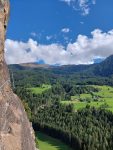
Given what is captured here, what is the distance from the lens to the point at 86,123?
198750 mm

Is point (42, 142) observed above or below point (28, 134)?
below

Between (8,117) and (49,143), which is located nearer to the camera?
(8,117)

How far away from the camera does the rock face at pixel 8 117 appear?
32156mm

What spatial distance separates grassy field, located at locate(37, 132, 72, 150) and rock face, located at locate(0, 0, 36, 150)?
4178 inches

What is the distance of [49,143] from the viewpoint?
154 meters

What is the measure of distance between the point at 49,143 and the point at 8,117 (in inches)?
4822

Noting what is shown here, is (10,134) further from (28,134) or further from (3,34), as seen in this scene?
(3,34)

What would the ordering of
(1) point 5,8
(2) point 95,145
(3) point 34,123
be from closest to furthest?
(1) point 5,8, (2) point 95,145, (3) point 34,123

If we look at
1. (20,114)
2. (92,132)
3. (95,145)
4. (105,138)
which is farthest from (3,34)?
(92,132)

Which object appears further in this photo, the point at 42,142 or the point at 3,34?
the point at 42,142

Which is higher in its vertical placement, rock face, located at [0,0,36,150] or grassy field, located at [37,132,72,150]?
rock face, located at [0,0,36,150]

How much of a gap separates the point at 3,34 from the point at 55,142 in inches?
4878

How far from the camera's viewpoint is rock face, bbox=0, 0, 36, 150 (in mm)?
32156

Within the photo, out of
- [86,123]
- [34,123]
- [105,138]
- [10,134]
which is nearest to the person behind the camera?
[10,134]
